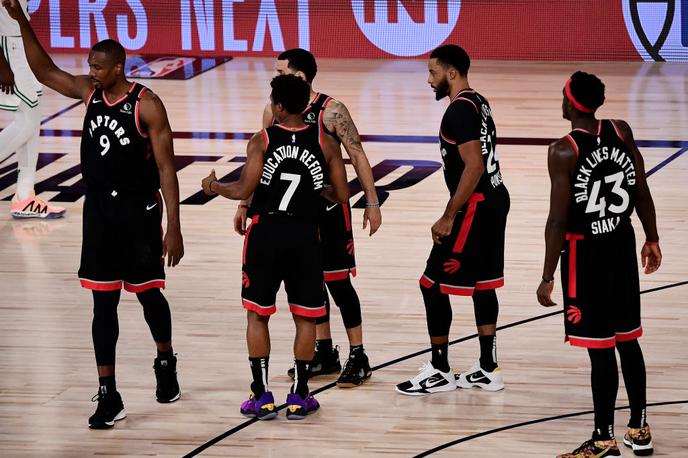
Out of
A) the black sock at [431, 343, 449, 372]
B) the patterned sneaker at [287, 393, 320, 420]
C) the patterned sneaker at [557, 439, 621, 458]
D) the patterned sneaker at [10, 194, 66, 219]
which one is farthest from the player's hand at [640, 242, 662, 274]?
the patterned sneaker at [10, 194, 66, 219]

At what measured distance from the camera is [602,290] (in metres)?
5.12

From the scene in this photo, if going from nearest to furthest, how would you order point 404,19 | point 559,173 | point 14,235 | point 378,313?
point 559,173 → point 378,313 → point 14,235 → point 404,19

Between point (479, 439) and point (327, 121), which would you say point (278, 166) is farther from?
point (479, 439)

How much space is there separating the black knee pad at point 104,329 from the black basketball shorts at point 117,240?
0.05 meters

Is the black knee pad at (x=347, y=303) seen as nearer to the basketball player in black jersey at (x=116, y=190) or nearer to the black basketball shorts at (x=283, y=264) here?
the black basketball shorts at (x=283, y=264)

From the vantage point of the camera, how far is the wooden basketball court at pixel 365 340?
5.61 metres

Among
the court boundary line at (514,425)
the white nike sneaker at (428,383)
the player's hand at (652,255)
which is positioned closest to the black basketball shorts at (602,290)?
the player's hand at (652,255)

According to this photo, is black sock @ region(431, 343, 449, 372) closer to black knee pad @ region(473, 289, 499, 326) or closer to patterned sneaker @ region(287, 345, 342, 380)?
black knee pad @ region(473, 289, 499, 326)

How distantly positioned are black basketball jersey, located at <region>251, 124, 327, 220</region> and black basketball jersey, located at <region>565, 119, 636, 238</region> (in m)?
1.18

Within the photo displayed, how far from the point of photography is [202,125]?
43.2 feet

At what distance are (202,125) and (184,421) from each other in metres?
7.66

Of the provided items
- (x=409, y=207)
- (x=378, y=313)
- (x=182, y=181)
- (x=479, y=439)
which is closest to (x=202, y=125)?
(x=182, y=181)

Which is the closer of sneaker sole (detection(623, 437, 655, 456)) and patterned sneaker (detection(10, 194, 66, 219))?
sneaker sole (detection(623, 437, 655, 456))

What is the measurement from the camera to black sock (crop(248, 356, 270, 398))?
5770 mm
